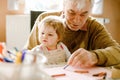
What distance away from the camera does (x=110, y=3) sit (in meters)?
3.54

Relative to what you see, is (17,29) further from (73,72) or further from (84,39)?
(73,72)

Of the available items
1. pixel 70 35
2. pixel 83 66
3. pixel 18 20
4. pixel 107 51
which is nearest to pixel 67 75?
pixel 83 66

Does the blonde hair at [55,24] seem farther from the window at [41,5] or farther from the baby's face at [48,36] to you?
the window at [41,5]

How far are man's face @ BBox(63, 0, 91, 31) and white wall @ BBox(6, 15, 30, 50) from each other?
1.72m

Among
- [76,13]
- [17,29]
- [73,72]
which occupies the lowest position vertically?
[17,29]

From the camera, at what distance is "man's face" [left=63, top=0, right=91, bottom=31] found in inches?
51.1

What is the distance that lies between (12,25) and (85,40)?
1757 mm

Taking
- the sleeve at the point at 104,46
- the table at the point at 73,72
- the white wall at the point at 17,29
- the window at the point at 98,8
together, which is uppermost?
the window at the point at 98,8

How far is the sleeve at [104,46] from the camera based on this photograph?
1191mm

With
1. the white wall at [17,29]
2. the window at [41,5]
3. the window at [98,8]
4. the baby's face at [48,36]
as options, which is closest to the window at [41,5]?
the window at [41,5]

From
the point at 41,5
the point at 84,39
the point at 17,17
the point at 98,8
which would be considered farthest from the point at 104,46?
the point at 98,8

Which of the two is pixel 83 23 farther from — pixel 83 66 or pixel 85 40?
pixel 83 66

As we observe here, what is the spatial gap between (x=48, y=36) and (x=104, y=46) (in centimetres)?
35

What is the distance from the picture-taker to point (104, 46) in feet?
4.44
